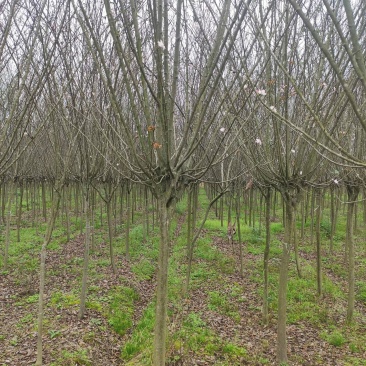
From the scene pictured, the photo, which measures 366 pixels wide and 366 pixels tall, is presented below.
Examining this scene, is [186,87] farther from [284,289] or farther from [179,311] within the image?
[179,311]

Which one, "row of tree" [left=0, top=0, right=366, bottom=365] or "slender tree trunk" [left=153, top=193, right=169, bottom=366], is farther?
"slender tree trunk" [left=153, top=193, right=169, bottom=366]

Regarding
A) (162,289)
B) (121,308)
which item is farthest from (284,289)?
(121,308)

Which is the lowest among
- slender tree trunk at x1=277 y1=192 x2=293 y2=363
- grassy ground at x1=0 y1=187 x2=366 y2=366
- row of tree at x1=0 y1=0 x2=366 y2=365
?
grassy ground at x1=0 y1=187 x2=366 y2=366

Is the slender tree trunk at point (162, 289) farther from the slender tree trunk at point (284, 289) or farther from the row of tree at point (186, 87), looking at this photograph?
the slender tree trunk at point (284, 289)

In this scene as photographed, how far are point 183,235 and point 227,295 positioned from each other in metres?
5.56

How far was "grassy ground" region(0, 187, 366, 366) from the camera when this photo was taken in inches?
199

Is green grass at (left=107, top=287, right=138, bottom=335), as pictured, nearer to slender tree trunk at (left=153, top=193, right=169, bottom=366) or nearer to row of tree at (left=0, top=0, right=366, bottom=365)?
row of tree at (left=0, top=0, right=366, bottom=365)

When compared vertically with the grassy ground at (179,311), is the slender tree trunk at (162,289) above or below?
above

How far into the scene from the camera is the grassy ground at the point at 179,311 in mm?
5043

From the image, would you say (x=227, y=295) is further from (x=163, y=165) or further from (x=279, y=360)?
(x=163, y=165)

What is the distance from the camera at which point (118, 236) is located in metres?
12.9

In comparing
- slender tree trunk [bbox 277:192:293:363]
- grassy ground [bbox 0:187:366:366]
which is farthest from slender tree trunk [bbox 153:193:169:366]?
slender tree trunk [bbox 277:192:293:363]

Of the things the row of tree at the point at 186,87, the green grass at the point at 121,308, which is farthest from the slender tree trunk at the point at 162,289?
the green grass at the point at 121,308

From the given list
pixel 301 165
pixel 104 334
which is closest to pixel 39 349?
pixel 104 334
